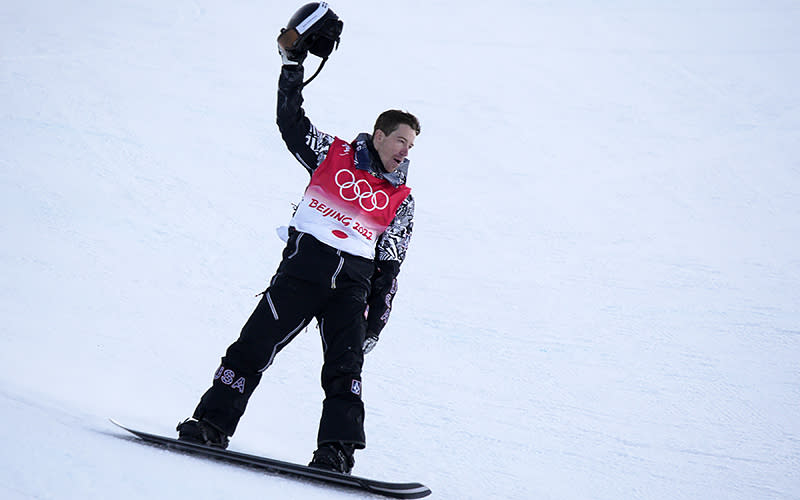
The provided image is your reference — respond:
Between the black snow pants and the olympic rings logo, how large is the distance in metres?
0.24

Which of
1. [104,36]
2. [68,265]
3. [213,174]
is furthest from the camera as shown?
[104,36]

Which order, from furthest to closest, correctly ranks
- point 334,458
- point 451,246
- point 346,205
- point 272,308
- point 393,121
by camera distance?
point 451,246
point 393,121
point 346,205
point 272,308
point 334,458

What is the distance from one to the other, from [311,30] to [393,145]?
0.52 meters

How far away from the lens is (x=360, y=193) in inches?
115

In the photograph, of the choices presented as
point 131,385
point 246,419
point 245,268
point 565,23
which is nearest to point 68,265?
point 245,268

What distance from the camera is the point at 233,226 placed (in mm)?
5742

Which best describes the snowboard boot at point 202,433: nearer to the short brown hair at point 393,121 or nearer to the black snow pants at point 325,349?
the black snow pants at point 325,349

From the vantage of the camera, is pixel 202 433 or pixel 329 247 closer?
pixel 202 433

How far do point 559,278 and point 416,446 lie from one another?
2.39 m

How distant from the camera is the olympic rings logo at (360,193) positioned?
9.57ft

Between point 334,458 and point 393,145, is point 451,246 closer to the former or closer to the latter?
point 393,145

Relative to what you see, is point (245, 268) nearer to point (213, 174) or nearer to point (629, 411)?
point (213, 174)

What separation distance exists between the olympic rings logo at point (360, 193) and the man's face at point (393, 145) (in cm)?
12

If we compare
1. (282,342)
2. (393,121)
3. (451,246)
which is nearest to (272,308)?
(282,342)
